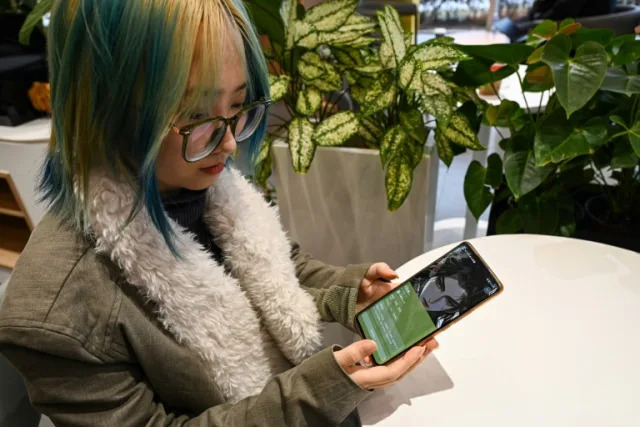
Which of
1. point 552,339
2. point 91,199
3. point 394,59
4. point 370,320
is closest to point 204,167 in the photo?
point 91,199

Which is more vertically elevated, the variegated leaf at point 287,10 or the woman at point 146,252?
the variegated leaf at point 287,10

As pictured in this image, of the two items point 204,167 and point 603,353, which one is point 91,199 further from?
point 603,353

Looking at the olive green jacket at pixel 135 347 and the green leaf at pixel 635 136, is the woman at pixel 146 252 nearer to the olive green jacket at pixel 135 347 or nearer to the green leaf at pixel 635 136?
the olive green jacket at pixel 135 347

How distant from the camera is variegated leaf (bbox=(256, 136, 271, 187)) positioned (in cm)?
141

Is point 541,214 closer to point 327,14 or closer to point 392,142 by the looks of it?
point 392,142

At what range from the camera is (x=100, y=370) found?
1.95ft

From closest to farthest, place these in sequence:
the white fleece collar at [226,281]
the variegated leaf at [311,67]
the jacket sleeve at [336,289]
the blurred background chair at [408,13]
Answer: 1. the white fleece collar at [226,281]
2. the jacket sleeve at [336,289]
3. the variegated leaf at [311,67]
4. the blurred background chair at [408,13]

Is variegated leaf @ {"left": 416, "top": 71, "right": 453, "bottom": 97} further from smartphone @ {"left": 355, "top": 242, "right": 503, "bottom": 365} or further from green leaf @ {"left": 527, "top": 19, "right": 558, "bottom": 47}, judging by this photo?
smartphone @ {"left": 355, "top": 242, "right": 503, "bottom": 365}

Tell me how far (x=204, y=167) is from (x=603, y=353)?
2.30ft

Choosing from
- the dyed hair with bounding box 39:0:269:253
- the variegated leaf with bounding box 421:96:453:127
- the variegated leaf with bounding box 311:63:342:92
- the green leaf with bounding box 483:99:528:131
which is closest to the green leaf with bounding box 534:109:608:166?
the green leaf with bounding box 483:99:528:131

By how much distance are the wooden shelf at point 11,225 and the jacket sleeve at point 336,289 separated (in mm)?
1492

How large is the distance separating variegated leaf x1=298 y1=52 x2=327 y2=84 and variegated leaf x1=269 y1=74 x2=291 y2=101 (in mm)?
49

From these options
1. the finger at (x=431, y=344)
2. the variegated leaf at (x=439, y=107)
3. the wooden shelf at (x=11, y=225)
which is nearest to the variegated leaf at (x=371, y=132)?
the variegated leaf at (x=439, y=107)

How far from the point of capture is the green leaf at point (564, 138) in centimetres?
105
